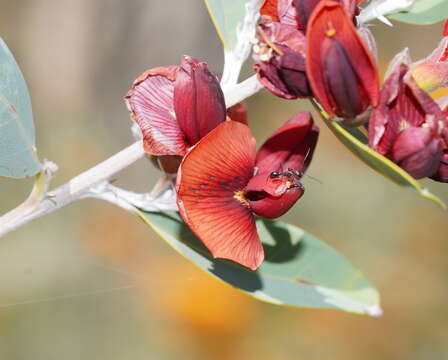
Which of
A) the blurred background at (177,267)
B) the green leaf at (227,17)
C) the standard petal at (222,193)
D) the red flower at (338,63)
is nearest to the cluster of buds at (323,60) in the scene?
the red flower at (338,63)

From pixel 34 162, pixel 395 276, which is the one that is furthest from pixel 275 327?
pixel 34 162

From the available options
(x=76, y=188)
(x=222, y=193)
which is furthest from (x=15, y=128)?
(x=222, y=193)

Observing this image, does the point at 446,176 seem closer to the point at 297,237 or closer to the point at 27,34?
the point at 297,237

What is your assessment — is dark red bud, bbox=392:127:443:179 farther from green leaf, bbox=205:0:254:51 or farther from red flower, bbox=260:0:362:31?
green leaf, bbox=205:0:254:51

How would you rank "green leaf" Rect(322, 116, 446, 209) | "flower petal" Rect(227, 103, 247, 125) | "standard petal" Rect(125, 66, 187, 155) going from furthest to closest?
"flower petal" Rect(227, 103, 247, 125) < "standard petal" Rect(125, 66, 187, 155) < "green leaf" Rect(322, 116, 446, 209)

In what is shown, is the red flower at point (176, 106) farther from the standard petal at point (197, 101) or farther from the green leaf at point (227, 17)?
the green leaf at point (227, 17)

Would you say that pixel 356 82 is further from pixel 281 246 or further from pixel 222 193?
pixel 281 246

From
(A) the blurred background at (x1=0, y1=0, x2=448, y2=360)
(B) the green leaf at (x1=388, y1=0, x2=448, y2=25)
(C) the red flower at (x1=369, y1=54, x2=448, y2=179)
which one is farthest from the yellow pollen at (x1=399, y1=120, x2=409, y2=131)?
(A) the blurred background at (x1=0, y1=0, x2=448, y2=360)
